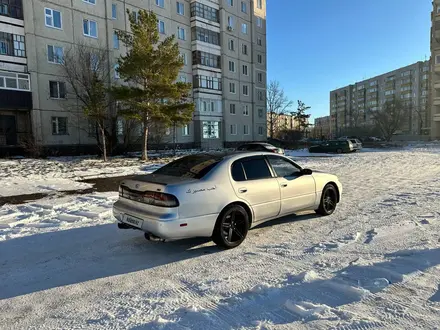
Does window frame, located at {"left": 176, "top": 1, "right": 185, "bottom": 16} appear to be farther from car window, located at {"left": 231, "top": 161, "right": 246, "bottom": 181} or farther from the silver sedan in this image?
car window, located at {"left": 231, "top": 161, "right": 246, "bottom": 181}

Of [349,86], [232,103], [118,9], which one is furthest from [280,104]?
[349,86]

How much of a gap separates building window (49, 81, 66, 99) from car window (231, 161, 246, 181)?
2668 cm

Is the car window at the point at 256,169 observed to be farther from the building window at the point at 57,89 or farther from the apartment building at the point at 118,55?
the building window at the point at 57,89

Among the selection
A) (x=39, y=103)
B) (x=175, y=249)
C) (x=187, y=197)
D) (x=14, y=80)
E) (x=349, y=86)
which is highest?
(x=349, y=86)

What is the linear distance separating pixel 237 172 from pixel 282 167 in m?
1.22

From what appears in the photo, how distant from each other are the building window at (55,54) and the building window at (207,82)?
15.8 metres

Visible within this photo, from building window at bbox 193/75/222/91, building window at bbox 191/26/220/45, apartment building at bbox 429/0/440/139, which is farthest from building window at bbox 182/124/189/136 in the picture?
apartment building at bbox 429/0/440/139

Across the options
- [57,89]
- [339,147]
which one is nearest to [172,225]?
[57,89]

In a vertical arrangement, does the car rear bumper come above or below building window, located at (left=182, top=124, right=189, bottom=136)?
below

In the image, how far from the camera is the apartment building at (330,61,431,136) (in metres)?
102

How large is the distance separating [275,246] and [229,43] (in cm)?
4194

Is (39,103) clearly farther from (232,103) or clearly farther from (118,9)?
(232,103)

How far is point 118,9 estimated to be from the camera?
3133cm

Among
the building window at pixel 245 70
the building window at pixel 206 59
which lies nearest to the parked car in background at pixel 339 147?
the building window at pixel 206 59
